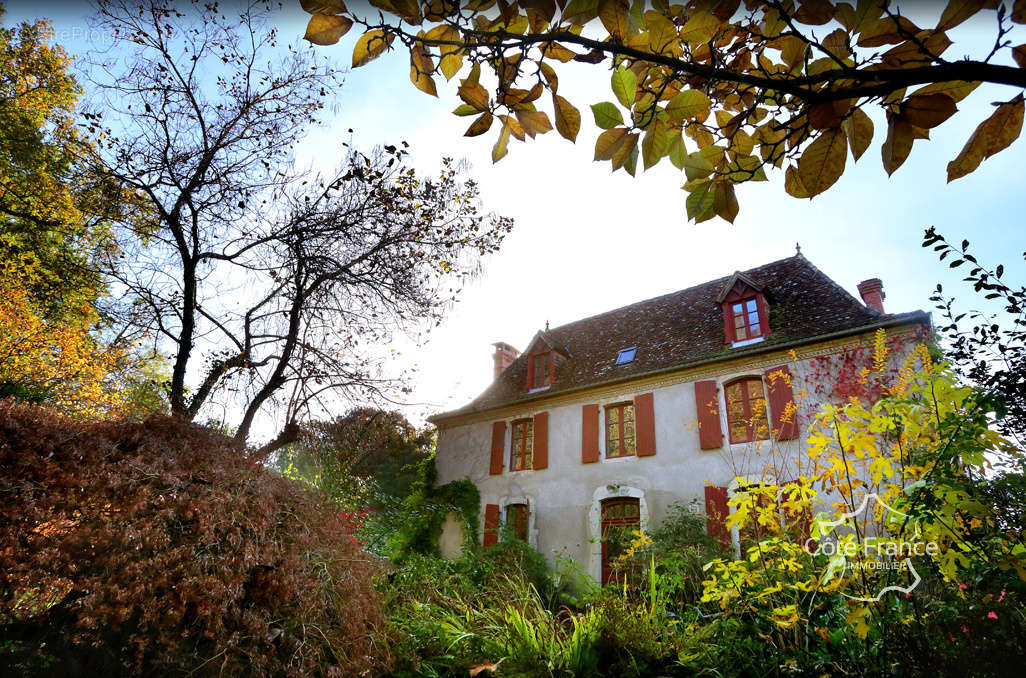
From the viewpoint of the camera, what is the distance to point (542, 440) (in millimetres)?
12500

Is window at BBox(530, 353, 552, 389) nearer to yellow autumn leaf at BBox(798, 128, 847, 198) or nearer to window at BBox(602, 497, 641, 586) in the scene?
window at BBox(602, 497, 641, 586)

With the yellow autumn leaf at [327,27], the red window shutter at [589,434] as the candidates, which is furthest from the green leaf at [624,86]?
the red window shutter at [589,434]

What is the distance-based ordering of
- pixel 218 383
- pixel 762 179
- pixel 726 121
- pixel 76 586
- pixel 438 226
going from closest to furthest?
1. pixel 762 179
2. pixel 726 121
3. pixel 76 586
4. pixel 218 383
5. pixel 438 226

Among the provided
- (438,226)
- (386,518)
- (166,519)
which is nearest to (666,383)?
(438,226)

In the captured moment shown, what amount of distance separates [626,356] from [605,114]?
11833mm

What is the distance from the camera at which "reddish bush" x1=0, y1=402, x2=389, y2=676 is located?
2.32 meters

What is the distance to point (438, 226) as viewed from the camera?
6.71 m

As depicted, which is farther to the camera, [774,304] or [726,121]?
[774,304]

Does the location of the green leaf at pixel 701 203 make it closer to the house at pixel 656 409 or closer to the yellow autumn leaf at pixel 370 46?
the yellow autumn leaf at pixel 370 46

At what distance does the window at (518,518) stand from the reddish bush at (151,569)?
360 inches

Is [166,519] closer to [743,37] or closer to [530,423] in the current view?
[743,37]

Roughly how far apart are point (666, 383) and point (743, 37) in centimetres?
1031

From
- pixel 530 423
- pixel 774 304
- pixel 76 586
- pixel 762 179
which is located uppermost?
pixel 774 304

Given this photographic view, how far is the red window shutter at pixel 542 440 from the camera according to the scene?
12258 mm
